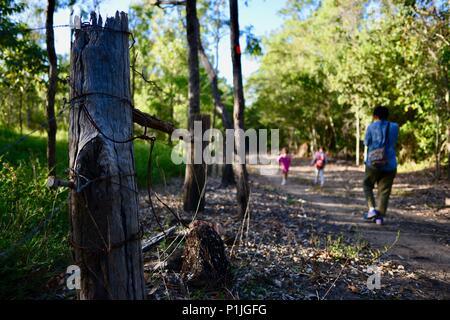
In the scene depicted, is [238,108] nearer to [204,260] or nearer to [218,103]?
[218,103]

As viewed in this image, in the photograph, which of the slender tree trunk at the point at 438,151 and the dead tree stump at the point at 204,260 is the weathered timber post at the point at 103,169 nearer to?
the dead tree stump at the point at 204,260

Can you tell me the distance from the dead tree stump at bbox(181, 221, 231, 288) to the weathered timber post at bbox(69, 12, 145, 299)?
1.23 meters

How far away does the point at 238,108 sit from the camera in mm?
6445

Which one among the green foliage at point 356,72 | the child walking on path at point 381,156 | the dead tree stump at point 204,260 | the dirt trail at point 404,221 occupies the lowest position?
the dirt trail at point 404,221

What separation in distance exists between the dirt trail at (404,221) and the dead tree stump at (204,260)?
2340 millimetres

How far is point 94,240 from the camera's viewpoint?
2051mm

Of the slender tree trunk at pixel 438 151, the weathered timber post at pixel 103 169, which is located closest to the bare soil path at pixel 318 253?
the weathered timber post at pixel 103 169

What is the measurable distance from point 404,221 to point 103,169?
6.80 metres

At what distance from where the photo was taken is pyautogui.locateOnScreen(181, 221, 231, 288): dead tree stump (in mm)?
3363

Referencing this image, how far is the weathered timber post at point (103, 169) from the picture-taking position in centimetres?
205

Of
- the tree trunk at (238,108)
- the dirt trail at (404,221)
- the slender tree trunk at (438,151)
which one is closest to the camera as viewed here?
the dirt trail at (404,221)

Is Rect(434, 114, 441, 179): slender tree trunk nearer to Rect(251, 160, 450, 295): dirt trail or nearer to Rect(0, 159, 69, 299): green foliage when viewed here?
Rect(251, 160, 450, 295): dirt trail

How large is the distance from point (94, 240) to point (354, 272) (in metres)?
3.15

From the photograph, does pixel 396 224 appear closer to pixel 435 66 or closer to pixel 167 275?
pixel 167 275
